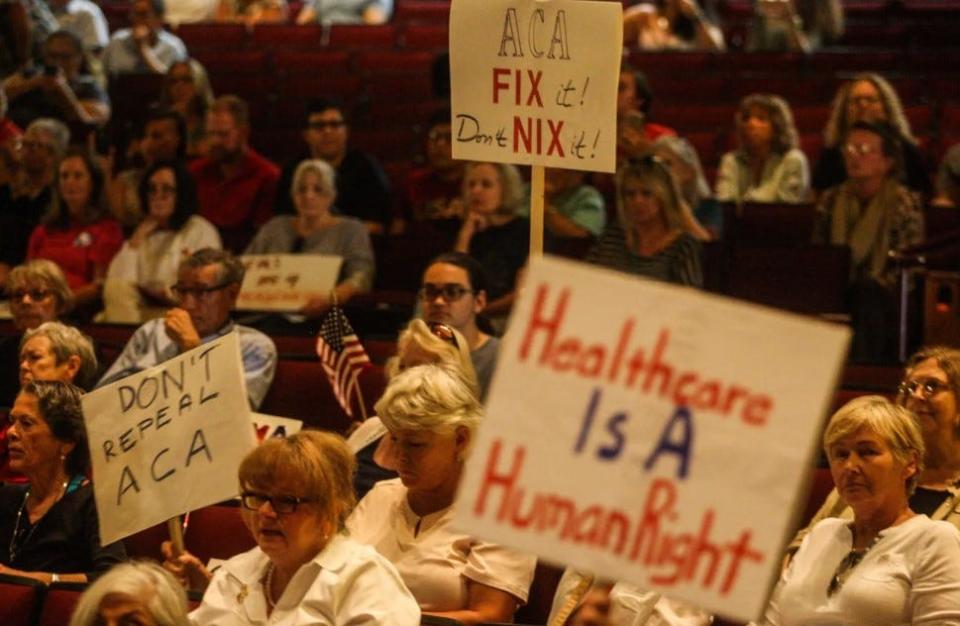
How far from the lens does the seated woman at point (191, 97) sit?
8703 mm

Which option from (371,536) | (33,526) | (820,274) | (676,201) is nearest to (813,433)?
(371,536)

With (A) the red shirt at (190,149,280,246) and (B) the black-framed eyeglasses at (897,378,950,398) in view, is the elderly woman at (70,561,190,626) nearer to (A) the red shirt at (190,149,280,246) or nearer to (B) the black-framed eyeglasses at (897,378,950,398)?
(B) the black-framed eyeglasses at (897,378,950,398)

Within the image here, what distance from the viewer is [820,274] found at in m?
6.35

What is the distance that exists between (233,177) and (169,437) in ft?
13.7

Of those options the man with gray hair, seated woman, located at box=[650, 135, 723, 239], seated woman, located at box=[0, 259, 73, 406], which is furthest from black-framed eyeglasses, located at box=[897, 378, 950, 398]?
the man with gray hair

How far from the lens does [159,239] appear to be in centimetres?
688

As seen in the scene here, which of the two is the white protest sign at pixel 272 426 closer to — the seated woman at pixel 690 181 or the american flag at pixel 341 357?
the american flag at pixel 341 357

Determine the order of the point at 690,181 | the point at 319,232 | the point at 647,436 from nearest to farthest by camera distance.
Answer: the point at 647,436, the point at 319,232, the point at 690,181

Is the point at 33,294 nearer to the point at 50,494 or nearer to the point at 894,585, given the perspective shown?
the point at 50,494

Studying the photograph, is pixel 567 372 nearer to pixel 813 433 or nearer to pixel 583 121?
pixel 813 433

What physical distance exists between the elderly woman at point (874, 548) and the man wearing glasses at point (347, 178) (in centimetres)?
387

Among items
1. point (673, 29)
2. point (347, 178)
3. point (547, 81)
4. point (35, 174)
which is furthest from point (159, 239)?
point (673, 29)

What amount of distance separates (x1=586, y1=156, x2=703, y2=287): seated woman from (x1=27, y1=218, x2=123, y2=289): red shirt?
223 cm

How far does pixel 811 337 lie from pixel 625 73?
5.52 meters
